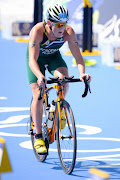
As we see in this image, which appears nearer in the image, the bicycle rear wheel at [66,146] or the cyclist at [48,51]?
the bicycle rear wheel at [66,146]

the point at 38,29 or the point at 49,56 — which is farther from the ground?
the point at 38,29

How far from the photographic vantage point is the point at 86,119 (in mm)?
9727

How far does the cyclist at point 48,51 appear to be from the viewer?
21.6 feet

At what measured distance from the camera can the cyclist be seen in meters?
6.58

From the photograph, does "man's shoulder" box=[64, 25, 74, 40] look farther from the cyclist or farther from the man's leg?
the man's leg

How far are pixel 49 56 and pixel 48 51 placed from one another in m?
Answer: 0.12

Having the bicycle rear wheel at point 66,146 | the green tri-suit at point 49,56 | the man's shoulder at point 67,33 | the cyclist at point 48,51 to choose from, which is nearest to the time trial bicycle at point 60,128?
the bicycle rear wheel at point 66,146

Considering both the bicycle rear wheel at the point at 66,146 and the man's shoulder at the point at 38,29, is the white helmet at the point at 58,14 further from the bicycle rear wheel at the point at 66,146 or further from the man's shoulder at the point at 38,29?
the bicycle rear wheel at the point at 66,146

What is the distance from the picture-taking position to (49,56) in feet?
23.4

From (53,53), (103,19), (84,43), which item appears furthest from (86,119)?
(103,19)

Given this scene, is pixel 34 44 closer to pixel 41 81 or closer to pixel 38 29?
pixel 38 29

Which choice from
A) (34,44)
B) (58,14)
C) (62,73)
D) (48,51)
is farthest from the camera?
(48,51)

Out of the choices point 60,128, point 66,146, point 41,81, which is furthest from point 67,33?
point 66,146

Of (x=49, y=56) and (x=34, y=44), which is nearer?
(x=34, y=44)
